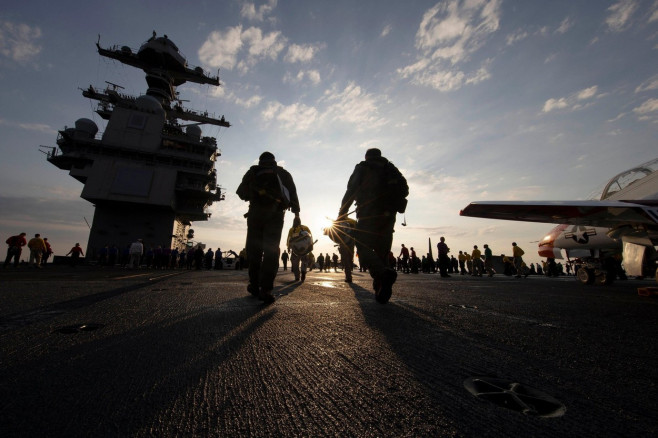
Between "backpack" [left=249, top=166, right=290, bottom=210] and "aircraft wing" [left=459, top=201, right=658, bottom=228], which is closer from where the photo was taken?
"backpack" [left=249, top=166, right=290, bottom=210]

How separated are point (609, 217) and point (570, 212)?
20.8 inches

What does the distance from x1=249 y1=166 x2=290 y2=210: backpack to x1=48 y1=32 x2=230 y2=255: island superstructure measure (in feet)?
115

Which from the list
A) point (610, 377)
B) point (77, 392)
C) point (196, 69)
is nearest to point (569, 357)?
point (610, 377)

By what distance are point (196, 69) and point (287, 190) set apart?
50.8 metres

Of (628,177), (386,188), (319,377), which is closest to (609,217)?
(386,188)

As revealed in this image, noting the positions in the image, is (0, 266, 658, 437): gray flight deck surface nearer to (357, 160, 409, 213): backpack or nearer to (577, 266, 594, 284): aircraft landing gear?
(357, 160, 409, 213): backpack

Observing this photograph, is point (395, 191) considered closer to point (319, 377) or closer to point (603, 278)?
point (319, 377)

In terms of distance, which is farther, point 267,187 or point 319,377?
point 267,187

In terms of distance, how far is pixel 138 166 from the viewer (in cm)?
3466

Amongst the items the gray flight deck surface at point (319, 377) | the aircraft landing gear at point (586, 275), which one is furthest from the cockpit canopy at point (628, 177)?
the gray flight deck surface at point (319, 377)

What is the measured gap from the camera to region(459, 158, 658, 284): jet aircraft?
16.5 ft

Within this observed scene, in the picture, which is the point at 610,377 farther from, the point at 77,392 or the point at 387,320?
the point at 77,392

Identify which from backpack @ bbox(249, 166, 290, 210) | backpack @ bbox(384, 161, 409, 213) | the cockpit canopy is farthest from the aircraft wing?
backpack @ bbox(249, 166, 290, 210)

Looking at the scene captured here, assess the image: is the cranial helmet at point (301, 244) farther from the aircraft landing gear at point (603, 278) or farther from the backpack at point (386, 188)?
the aircraft landing gear at point (603, 278)
